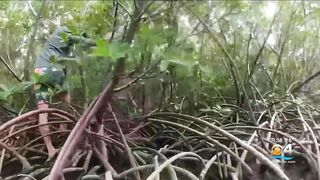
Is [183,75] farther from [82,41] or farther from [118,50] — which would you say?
[82,41]

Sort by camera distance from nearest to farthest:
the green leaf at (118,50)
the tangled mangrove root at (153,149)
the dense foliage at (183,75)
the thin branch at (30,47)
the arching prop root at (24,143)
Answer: the green leaf at (118,50) → the dense foliage at (183,75) → the tangled mangrove root at (153,149) → the arching prop root at (24,143) → the thin branch at (30,47)

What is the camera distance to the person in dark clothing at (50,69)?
1635 millimetres

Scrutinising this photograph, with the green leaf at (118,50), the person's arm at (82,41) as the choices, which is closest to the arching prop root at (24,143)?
the person's arm at (82,41)

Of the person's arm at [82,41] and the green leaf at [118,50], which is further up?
the person's arm at [82,41]

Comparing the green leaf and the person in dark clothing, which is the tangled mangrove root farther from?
the green leaf

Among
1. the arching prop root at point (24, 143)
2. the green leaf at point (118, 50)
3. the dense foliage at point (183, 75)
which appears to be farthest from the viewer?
the arching prop root at point (24, 143)

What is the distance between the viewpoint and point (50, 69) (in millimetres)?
1799

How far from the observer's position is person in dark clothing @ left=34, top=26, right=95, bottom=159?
1635 millimetres

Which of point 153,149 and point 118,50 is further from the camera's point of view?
point 153,149

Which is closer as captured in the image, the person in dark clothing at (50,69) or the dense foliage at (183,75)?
the dense foliage at (183,75)

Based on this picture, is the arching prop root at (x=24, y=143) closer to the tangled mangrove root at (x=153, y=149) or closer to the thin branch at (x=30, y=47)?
the tangled mangrove root at (x=153, y=149)

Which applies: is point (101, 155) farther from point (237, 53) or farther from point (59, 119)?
point (237, 53)

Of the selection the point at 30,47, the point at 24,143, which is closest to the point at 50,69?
the point at 24,143

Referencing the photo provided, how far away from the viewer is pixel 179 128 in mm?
2031
